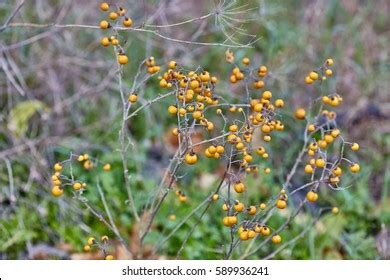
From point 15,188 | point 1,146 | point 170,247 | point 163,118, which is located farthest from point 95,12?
point 170,247

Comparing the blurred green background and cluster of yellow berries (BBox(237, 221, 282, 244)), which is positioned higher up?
the blurred green background

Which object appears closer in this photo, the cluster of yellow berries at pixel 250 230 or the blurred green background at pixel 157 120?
the cluster of yellow berries at pixel 250 230

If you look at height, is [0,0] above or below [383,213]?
above

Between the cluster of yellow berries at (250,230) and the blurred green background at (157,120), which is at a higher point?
the blurred green background at (157,120)

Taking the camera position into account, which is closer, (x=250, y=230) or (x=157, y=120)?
(x=250, y=230)

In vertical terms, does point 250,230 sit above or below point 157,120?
below

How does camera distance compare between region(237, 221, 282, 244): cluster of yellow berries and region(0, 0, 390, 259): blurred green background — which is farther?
region(0, 0, 390, 259): blurred green background
